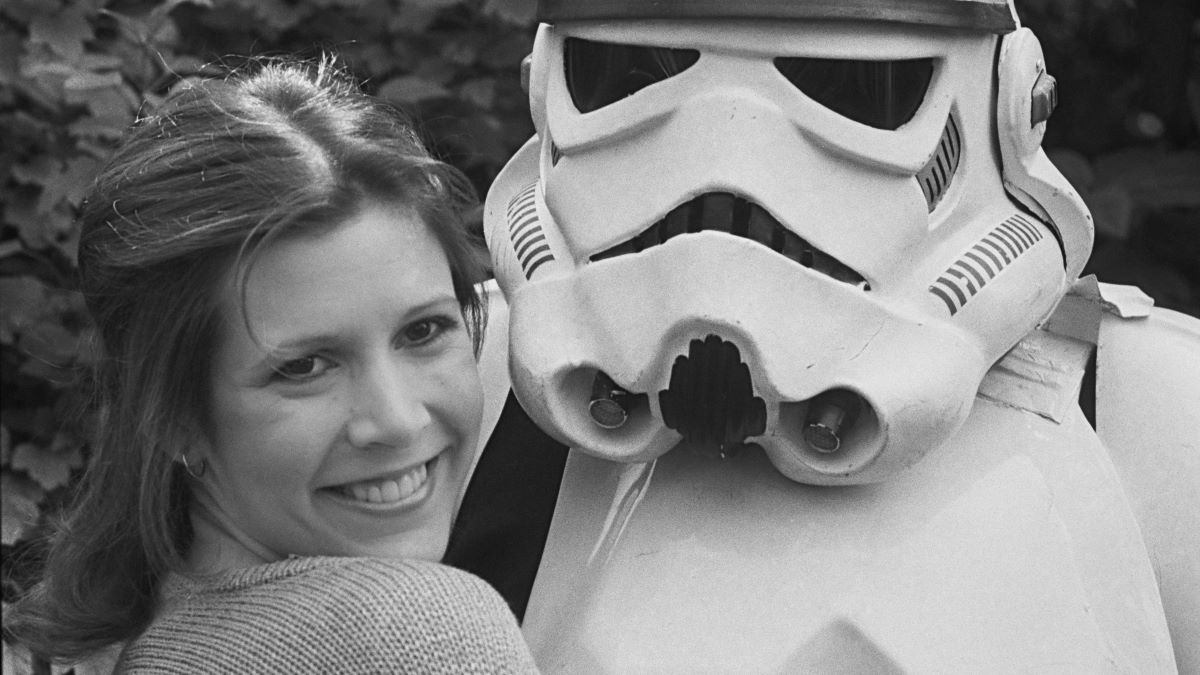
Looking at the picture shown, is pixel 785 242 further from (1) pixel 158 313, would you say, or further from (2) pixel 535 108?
(1) pixel 158 313

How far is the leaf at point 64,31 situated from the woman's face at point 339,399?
1.55 metres

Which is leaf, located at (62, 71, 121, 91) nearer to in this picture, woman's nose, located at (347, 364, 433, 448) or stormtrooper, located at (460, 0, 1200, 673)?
stormtrooper, located at (460, 0, 1200, 673)

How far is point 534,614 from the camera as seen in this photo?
179cm

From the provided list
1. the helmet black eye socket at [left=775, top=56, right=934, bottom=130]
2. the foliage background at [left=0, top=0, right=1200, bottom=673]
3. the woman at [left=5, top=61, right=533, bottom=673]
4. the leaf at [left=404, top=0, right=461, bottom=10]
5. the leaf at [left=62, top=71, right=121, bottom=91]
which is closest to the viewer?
the woman at [left=5, top=61, right=533, bottom=673]

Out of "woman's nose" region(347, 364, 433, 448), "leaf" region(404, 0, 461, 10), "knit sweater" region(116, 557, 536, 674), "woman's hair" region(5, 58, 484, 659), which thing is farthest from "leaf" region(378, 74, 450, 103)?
"knit sweater" region(116, 557, 536, 674)

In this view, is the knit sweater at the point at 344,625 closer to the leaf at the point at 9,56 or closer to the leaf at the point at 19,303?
the leaf at the point at 19,303

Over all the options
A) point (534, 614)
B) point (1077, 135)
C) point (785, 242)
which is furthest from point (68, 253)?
point (1077, 135)

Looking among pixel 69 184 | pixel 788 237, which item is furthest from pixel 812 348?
pixel 69 184

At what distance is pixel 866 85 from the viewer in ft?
5.43

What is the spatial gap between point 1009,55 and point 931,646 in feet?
1.88

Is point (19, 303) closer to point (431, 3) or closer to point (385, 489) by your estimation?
point (431, 3)

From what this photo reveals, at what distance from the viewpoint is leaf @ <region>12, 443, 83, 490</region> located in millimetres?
2891

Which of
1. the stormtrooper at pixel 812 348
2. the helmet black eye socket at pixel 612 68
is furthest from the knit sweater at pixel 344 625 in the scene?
the helmet black eye socket at pixel 612 68

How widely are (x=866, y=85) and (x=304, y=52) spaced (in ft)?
5.87
